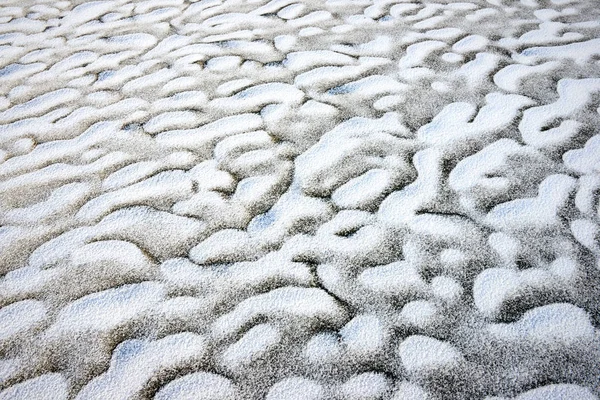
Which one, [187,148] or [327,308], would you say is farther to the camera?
[187,148]

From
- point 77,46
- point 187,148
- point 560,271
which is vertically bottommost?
point 560,271

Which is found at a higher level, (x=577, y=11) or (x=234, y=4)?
(x=234, y=4)

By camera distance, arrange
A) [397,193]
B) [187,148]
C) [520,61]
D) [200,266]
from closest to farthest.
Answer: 1. [200,266]
2. [397,193]
3. [187,148]
4. [520,61]

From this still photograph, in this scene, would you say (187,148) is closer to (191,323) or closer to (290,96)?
(290,96)

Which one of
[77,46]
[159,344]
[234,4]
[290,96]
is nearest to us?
[159,344]

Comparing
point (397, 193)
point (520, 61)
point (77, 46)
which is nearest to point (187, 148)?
point (397, 193)

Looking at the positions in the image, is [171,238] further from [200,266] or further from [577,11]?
[577,11]
